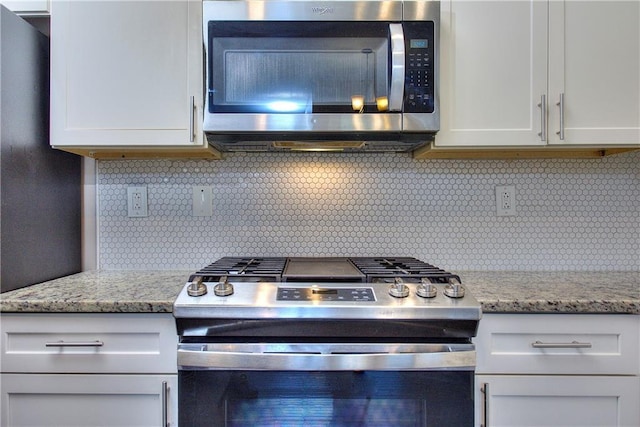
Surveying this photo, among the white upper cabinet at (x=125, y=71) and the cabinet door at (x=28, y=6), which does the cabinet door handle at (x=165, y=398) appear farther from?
the cabinet door at (x=28, y=6)

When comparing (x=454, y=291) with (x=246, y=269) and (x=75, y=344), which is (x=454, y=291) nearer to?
(x=246, y=269)

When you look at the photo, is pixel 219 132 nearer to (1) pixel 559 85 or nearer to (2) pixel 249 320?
(2) pixel 249 320

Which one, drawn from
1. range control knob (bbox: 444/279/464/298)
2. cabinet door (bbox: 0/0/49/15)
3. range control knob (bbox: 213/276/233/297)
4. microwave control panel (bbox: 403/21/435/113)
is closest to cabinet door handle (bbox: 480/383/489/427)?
range control knob (bbox: 444/279/464/298)

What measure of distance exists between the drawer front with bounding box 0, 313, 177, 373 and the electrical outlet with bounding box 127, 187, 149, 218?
0.60m

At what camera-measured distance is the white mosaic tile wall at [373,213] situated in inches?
62.1

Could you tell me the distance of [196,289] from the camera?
105 cm

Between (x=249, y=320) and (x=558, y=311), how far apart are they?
838 mm

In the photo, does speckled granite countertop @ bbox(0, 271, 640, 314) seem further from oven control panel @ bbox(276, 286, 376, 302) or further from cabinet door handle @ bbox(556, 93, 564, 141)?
cabinet door handle @ bbox(556, 93, 564, 141)

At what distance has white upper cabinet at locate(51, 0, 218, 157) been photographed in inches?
50.3

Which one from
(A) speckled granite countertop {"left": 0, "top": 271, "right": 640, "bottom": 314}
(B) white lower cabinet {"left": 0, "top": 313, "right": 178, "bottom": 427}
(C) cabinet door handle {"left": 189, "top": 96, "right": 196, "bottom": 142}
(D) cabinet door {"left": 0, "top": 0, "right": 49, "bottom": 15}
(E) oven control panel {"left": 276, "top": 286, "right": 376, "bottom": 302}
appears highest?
(D) cabinet door {"left": 0, "top": 0, "right": 49, "bottom": 15}

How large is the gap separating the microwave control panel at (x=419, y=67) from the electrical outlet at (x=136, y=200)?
3.58ft

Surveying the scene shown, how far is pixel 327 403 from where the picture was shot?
100 cm

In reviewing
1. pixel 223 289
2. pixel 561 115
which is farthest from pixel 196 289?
pixel 561 115

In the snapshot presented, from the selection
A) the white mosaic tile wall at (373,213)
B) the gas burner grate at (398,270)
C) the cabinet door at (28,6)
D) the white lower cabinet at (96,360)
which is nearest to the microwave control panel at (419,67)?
the white mosaic tile wall at (373,213)
